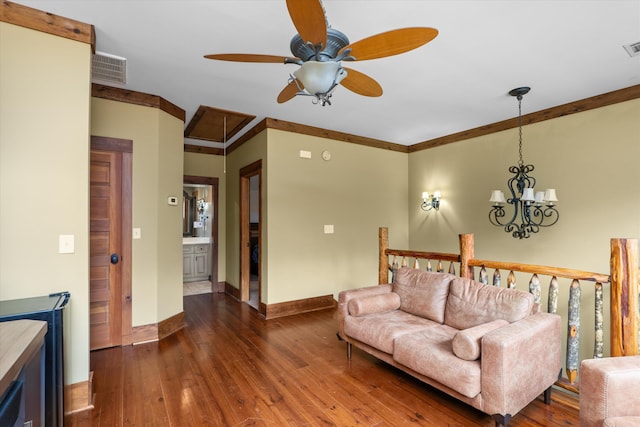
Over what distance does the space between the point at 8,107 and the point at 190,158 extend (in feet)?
12.0

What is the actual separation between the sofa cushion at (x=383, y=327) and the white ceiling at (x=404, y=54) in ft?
7.49

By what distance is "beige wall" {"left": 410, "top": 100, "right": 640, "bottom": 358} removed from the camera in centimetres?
334

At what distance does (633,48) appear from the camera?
253 centimetres

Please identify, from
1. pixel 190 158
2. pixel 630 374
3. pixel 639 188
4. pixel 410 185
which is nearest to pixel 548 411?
pixel 630 374

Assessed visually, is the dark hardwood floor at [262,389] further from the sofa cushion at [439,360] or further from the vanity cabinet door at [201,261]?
the vanity cabinet door at [201,261]

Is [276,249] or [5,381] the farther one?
[276,249]

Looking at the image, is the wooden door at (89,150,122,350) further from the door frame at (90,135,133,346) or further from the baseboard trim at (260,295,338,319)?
the baseboard trim at (260,295,338,319)

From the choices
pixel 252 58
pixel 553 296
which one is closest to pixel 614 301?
pixel 553 296

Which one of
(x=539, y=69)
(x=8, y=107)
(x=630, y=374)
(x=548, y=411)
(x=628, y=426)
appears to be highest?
(x=539, y=69)

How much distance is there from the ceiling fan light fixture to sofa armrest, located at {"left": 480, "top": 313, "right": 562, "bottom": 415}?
178 cm

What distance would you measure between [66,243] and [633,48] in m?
4.57

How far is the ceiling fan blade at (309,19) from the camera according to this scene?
4.36ft

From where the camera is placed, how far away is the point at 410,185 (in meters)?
5.81

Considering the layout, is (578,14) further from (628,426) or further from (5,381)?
(5,381)
